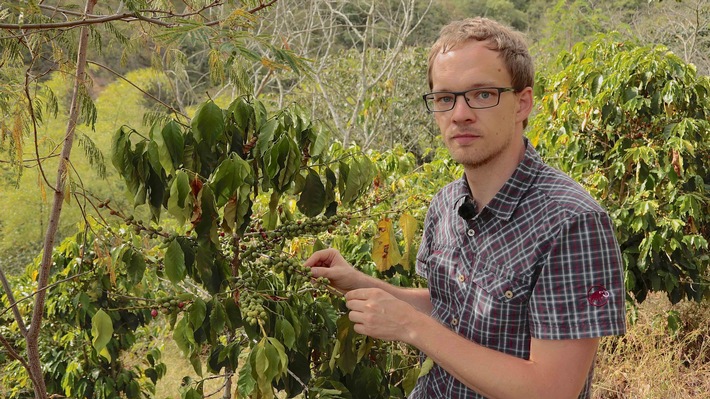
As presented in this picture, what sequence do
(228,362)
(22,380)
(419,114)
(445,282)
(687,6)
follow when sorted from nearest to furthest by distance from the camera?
(445,282) < (228,362) < (22,380) < (419,114) < (687,6)

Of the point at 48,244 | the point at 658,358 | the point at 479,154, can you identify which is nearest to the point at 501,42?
the point at 479,154

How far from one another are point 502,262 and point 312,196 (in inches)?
21.8

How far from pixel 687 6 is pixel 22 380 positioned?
14035mm

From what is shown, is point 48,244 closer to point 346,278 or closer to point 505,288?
point 346,278

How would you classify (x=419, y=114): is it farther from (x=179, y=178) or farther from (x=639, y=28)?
(x=179, y=178)

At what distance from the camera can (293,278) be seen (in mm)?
1652

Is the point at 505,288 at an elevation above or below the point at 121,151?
below

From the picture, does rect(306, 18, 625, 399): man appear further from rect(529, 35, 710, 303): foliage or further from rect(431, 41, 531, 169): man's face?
rect(529, 35, 710, 303): foliage

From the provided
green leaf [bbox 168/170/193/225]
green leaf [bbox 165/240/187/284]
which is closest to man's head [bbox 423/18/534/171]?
green leaf [bbox 168/170/193/225]

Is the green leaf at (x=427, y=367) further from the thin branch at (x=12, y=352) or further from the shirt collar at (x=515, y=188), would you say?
the thin branch at (x=12, y=352)

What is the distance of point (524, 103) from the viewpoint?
1.49 meters

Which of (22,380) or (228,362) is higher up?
(228,362)

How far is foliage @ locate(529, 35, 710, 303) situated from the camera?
3.73 metres

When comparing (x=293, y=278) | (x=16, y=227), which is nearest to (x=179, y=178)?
(x=293, y=278)
